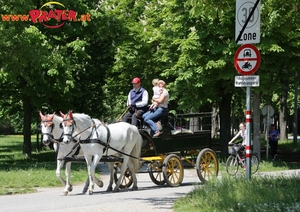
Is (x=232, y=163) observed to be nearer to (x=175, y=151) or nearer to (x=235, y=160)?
(x=235, y=160)

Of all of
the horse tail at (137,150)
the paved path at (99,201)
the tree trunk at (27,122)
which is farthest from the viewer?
the tree trunk at (27,122)

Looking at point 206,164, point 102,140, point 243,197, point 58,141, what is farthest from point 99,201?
point 206,164

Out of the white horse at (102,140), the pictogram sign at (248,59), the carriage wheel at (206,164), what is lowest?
the carriage wheel at (206,164)

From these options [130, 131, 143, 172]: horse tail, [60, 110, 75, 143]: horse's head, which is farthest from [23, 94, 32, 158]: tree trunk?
[60, 110, 75, 143]: horse's head

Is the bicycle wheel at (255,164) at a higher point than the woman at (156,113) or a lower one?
lower

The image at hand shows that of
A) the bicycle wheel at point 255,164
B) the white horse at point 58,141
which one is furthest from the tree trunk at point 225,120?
the white horse at point 58,141

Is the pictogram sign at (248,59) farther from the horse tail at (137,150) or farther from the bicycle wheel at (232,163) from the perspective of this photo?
the bicycle wheel at (232,163)

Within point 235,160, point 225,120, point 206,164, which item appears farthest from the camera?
point 225,120

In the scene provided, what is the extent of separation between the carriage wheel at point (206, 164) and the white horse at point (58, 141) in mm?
3618

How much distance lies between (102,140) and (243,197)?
18.2ft

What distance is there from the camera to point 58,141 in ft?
50.4

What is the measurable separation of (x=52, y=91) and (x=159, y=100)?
13780mm

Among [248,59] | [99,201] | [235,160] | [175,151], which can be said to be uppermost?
[248,59]

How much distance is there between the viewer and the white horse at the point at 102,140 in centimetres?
1502
